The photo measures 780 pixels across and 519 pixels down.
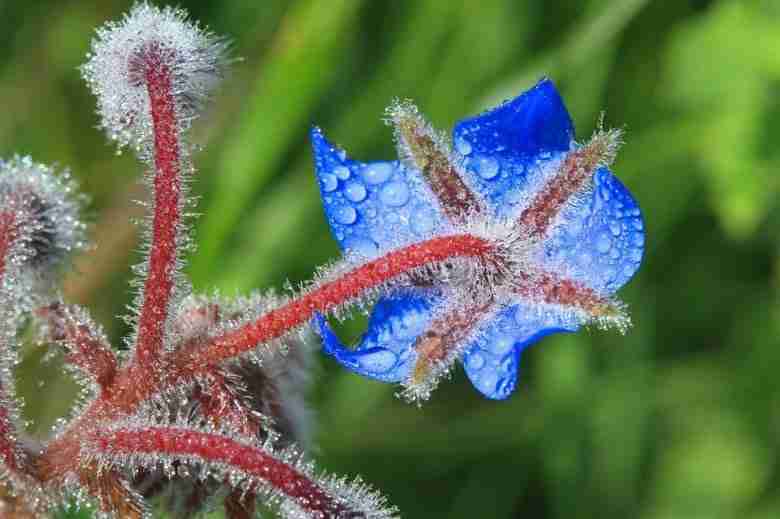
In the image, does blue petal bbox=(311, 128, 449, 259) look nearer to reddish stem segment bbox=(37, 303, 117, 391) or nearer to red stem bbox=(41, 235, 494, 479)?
red stem bbox=(41, 235, 494, 479)

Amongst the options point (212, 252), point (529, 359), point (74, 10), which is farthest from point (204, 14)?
point (529, 359)

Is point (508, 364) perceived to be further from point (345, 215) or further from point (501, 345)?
point (345, 215)

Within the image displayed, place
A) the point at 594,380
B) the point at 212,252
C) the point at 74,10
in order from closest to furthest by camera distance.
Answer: the point at 212,252, the point at 594,380, the point at 74,10

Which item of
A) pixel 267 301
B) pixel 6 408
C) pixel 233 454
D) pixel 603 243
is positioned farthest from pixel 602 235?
pixel 6 408

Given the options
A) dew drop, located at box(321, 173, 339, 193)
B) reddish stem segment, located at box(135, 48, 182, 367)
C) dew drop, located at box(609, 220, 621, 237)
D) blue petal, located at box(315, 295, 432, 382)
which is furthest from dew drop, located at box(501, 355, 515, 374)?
reddish stem segment, located at box(135, 48, 182, 367)

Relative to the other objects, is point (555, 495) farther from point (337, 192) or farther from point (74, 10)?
point (74, 10)

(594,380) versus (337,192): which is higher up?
(594,380)
